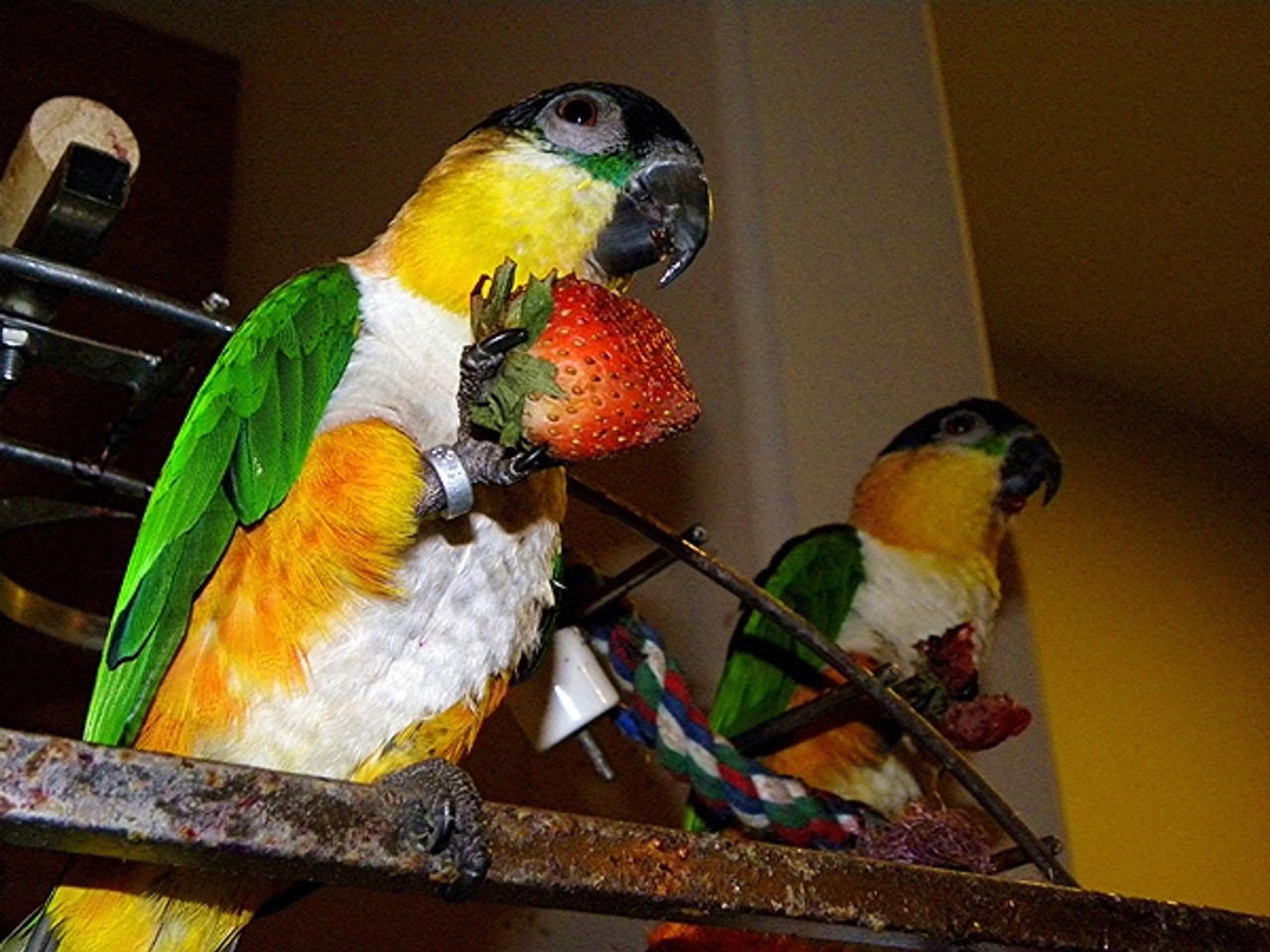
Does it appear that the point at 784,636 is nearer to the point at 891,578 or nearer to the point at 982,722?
the point at 891,578

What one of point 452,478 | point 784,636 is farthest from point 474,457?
point 784,636

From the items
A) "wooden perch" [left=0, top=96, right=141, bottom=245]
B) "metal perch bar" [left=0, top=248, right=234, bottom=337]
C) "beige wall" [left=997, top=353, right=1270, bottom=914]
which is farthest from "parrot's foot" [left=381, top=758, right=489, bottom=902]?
"beige wall" [left=997, top=353, right=1270, bottom=914]

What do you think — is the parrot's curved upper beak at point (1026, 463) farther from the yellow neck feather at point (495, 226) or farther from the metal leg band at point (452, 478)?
the metal leg band at point (452, 478)

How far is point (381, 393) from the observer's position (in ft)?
1.94

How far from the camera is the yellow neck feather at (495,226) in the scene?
66cm

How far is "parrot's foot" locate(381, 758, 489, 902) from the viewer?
400 mm

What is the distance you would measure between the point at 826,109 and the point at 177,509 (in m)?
1.02

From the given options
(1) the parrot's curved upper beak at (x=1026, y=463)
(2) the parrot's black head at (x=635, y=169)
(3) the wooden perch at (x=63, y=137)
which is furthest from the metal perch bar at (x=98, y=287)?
(1) the parrot's curved upper beak at (x=1026, y=463)

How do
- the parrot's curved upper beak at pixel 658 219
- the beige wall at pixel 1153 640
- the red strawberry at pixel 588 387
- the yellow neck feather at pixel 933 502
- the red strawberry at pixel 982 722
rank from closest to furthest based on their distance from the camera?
1. the red strawberry at pixel 588 387
2. the parrot's curved upper beak at pixel 658 219
3. the red strawberry at pixel 982 722
4. the yellow neck feather at pixel 933 502
5. the beige wall at pixel 1153 640

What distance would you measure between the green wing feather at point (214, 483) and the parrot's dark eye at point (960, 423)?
0.70 metres

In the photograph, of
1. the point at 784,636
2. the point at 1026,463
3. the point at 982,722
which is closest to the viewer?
the point at 982,722

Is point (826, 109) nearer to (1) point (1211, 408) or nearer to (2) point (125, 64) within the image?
(2) point (125, 64)

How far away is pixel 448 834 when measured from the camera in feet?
1.31

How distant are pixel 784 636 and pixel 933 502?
21 cm
